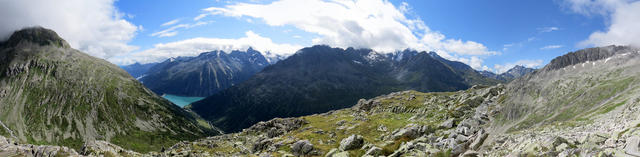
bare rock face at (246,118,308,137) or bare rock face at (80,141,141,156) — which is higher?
bare rock face at (246,118,308,137)

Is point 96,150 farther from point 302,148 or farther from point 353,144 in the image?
point 353,144

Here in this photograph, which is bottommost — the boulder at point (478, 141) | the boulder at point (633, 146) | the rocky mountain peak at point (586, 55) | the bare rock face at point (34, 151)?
the bare rock face at point (34, 151)

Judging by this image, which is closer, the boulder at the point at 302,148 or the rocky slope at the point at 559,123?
the rocky slope at the point at 559,123

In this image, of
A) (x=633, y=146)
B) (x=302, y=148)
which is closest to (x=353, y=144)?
(x=302, y=148)

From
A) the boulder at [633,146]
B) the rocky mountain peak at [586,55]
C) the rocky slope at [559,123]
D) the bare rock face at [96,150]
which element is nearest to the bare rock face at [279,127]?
the bare rock face at [96,150]

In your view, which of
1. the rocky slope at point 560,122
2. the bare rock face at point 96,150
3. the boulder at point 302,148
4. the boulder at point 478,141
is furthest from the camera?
the bare rock face at point 96,150

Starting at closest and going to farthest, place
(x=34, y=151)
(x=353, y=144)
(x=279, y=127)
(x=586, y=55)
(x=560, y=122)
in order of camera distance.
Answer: (x=560, y=122) → (x=586, y=55) → (x=353, y=144) → (x=34, y=151) → (x=279, y=127)

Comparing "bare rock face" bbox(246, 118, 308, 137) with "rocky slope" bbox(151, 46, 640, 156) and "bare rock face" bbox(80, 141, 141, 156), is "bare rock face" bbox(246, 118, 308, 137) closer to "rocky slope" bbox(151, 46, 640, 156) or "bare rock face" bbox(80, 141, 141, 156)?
"bare rock face" bbox(80, 141, 141, 156)

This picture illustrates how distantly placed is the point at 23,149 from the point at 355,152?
340 ft

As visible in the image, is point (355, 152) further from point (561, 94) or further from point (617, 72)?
point (617, 72)

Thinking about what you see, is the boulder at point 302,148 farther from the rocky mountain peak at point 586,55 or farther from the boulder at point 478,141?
the rocky mountain peak at point 586,55

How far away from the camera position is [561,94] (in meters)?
38.0

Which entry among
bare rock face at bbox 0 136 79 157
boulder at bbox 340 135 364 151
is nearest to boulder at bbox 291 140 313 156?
boulder at bbox 340 135 364 151

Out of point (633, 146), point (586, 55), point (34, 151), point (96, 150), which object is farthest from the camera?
point (96, 150)
